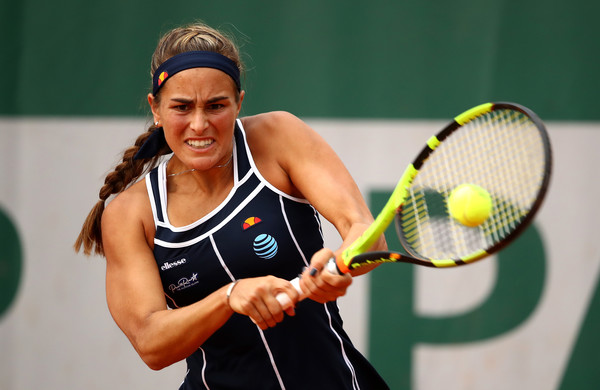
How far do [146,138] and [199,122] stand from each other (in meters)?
0.34

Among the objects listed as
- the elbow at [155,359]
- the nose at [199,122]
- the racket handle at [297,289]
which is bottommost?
the elbow at [155,359]

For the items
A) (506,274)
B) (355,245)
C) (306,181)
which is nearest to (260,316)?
(355,245)

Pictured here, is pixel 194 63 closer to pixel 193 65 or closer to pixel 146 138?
pixel 193 65

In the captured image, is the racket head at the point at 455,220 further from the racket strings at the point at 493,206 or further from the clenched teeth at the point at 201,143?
the clenched teeth at the point at 201,143

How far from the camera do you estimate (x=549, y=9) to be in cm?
343

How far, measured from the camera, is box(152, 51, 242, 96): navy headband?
6.19 ft

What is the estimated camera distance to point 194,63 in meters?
1.89

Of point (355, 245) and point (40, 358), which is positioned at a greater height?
point (355, 245)

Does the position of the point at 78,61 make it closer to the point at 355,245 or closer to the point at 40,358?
the point at 40,358

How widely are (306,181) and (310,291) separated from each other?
369 mm

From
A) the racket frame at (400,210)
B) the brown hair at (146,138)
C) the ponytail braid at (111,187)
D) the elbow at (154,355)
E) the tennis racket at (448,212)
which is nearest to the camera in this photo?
the racket frame at (400,210)

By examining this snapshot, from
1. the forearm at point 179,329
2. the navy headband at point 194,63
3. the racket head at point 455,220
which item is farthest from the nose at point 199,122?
the racket head at point 455,220

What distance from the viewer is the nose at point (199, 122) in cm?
185

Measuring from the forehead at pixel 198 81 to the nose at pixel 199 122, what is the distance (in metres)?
0.05
